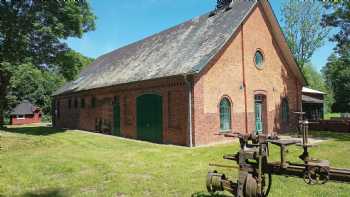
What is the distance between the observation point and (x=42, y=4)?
22.7 meters

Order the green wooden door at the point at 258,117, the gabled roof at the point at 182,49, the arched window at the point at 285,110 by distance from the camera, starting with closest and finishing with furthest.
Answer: the gabled roof at the point at 182,49 → the green wooden door at the point at 258,117 → the arched window at the point at 285,110

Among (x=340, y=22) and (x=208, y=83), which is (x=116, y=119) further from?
(x=340, y=22)

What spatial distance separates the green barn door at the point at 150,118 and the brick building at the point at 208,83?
0.05m

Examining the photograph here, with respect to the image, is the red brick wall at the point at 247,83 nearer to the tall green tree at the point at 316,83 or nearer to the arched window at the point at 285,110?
the arched window at the point at 285,110

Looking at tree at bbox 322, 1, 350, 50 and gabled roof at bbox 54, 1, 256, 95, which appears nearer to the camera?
gabled roof at bbox 54, 1, 256, 95

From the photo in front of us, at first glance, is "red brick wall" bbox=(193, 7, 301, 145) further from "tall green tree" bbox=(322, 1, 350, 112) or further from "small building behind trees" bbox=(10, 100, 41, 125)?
"small building behind trees" bbox=(10, 100, 41, 125)

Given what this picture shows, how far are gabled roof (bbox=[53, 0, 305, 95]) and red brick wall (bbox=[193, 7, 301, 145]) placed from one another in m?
0.64

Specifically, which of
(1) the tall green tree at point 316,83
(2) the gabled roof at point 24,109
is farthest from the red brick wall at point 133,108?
(1) the tall green tree at point 316,83

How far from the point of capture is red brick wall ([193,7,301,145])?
1543cm

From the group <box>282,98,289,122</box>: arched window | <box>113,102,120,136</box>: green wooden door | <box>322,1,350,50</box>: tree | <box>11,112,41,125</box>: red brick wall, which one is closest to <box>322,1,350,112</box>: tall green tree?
<box>322,1,350,50</box>: tree

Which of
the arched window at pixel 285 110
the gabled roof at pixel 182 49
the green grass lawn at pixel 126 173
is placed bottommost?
the green grass lawn at pixel 126 173

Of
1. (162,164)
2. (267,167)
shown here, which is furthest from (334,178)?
(162,164)

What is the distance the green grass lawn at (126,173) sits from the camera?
7.10m

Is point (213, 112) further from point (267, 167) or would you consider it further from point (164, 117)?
point (267, 167)
